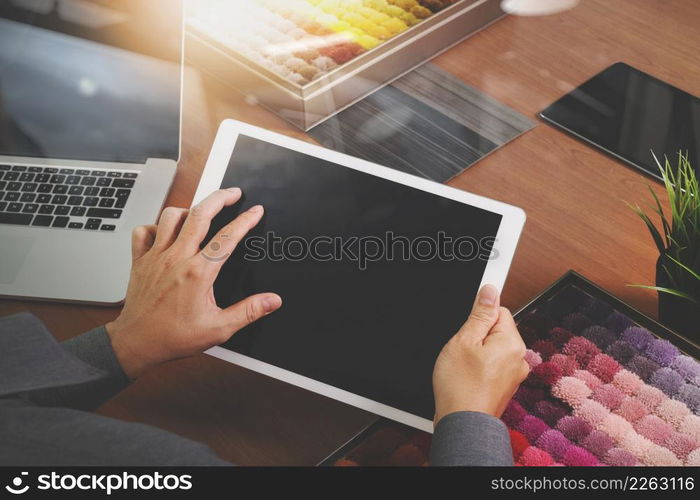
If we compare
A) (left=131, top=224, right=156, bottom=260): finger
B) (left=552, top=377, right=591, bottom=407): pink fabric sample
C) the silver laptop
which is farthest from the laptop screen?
(left=552, top=377, right=591, bottom=407): pink fabric sample

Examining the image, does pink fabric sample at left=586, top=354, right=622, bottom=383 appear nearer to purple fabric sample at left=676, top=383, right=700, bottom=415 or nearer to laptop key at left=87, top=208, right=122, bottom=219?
purple fabric sample at left=676, top=383, right=700, bottom=415

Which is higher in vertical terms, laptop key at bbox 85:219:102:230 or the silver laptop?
the silver laptop

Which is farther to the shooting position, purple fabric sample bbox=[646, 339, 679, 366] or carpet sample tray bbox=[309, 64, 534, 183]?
carpet sample tray bbox=[309, 64, 534, 183]

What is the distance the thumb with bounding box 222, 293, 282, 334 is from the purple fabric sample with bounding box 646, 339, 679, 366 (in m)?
0.46

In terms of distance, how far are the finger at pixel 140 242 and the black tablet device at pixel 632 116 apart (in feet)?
2.25

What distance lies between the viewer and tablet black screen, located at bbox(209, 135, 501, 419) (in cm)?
70

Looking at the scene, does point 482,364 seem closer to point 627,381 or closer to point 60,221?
point 627,381

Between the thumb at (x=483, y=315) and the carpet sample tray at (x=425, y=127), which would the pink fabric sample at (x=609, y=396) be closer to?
the thumb at (x=483, y=315)

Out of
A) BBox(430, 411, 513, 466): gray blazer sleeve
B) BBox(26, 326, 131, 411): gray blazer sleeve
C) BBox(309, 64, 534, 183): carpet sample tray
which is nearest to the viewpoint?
BBox(430, 411, 513, 466): gray blazer sleeve

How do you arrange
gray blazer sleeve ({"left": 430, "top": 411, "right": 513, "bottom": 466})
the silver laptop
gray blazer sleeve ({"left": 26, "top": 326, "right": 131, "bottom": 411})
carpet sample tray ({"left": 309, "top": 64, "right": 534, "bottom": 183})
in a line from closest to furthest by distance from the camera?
1. gray blazer sleeve ({"left": 430, "top": 411, "right": 513, "bottom": 466})
2. gray blazer sleeve ({"left": 26, "top": 326, "right": 131, "bottom": 411})
3. the silver laptop
4. carpet sample tray ({"left": 309, "top": 64, "right": 534, "bottom": 183})

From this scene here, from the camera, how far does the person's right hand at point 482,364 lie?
2.09ft

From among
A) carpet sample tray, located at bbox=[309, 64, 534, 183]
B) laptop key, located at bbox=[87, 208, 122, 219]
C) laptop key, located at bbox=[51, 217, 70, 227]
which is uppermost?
carpet sample tray, located at bbox=[309, 64, 534, 183]
